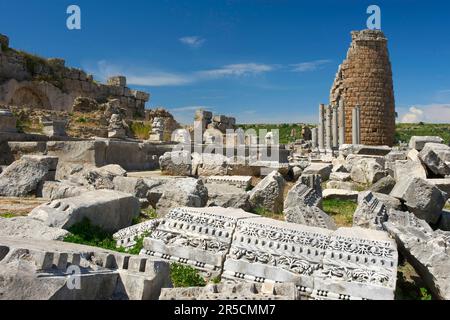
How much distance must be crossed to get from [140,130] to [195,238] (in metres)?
15.2

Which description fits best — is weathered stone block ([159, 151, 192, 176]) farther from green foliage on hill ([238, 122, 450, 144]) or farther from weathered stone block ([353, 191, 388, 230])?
green foliage on hill ([238, 122, 450, 144])

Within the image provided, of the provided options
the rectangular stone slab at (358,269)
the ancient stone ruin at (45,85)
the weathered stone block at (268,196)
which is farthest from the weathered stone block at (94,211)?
the ancient stone ruin at (45,85)

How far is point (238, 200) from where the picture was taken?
20.9 feet

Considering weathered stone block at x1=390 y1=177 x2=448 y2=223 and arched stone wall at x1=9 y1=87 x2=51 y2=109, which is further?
arched stone wall at x1=9 y1=87 x2=51 y2=109

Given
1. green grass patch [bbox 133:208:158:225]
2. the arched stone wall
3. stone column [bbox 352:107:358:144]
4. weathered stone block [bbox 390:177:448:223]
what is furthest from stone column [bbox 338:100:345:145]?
green grass patch [bbox 133:208:158:225]

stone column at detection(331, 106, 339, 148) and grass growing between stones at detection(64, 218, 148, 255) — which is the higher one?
stone column at detection(331, 106, 339, 148)

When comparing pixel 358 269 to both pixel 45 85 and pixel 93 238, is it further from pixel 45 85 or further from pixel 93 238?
pixel 45 85

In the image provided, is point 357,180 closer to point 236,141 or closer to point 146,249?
point 236,141

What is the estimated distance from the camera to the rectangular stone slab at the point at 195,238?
3932mm

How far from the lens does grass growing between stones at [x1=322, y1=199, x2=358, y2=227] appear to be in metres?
6.54

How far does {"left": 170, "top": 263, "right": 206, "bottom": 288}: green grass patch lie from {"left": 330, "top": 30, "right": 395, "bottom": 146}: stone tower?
2406 centimetres
